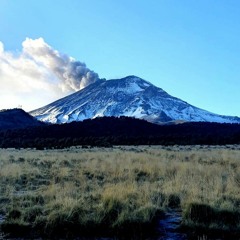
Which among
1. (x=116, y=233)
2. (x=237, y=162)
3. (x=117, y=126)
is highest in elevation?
(x=117, y=126)

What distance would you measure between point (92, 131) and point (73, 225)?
6953cm

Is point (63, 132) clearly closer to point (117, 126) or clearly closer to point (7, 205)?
point (117, 126)

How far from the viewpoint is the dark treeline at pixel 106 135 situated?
54.6 metres

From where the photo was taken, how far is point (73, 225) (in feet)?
26.7

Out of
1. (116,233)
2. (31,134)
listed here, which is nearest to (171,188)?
(116,233)

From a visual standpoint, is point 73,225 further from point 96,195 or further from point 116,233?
point 96,195

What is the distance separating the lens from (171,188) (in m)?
11.3

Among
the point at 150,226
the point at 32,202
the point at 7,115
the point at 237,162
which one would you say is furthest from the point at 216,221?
the point at 7,115

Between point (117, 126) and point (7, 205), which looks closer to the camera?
point (7, 205)

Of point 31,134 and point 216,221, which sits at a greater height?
point 31,134

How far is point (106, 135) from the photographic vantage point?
73500mm

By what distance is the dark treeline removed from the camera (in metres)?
54.6

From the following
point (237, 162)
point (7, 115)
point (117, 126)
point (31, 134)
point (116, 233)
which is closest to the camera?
point (116, 233)

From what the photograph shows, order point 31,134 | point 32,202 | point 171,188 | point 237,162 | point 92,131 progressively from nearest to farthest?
point 32,202
point 171,188
point 237,162
point 31,134
point 92,131
